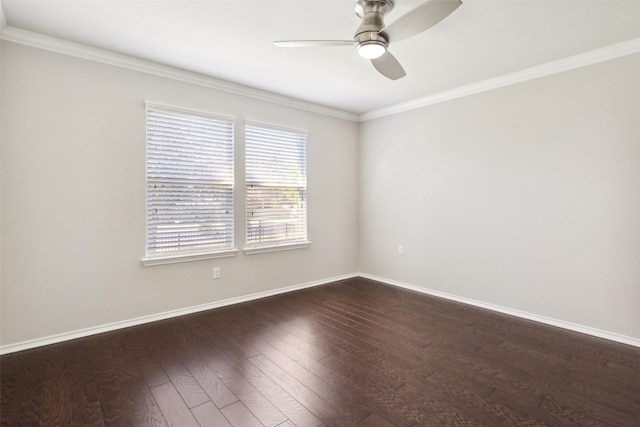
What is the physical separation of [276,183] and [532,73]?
299cm

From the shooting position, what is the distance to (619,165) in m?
2.71

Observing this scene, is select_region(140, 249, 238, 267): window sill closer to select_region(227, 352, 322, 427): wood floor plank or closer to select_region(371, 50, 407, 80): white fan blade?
select_region(227, 352, 322, 427): wood floor plank

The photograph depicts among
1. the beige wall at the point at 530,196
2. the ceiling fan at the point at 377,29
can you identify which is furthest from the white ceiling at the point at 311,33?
the beige wall at the point at 530,196

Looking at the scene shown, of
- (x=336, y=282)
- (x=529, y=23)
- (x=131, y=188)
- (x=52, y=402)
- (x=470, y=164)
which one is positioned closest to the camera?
(x=52, y=402)

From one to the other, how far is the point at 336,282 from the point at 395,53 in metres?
3.09

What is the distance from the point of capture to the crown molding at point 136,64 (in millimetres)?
2477

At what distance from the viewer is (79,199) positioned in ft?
8.90

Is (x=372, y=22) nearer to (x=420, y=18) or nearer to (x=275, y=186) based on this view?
(x=420, y=18)

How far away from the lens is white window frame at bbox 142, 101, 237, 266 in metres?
3.08

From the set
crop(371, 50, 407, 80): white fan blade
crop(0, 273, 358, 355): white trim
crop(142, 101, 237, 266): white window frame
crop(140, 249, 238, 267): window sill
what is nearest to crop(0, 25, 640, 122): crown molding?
crop(142, 101, 237, 266): white window frame

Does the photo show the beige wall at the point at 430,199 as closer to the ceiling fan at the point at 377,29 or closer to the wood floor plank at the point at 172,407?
the wood floor plank at the point at 172,407

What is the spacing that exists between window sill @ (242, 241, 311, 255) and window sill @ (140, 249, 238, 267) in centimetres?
18

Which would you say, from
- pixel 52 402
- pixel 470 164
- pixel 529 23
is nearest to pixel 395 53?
pixel 529 23

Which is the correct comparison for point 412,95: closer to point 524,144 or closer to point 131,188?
point 524,144
